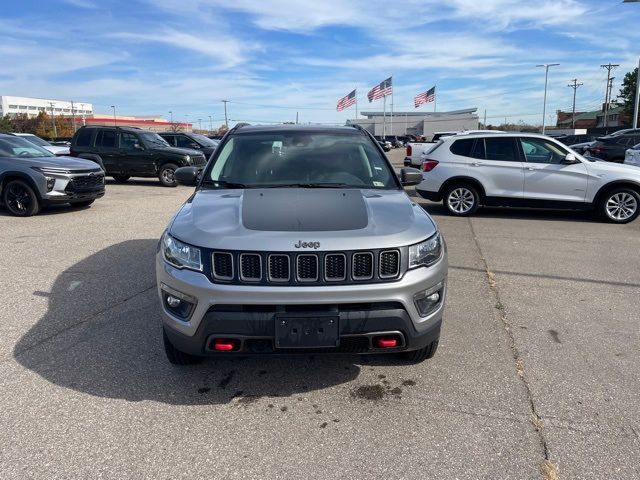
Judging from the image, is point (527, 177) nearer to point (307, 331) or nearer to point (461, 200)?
point (461, 200)

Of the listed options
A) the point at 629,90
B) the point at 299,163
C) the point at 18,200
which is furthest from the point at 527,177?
the point at 629,90

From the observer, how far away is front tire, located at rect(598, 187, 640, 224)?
388 inches

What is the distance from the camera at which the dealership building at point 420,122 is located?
318ft

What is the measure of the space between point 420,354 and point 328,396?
2.59ft

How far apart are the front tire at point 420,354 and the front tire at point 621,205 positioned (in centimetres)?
796

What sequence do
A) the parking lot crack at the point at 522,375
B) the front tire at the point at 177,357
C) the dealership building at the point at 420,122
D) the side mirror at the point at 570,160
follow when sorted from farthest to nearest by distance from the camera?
the dealership building at the point at 420,122, the side mirror at the point at 570,160, the front tire at the point at 177,357, the parking lot crack at the point at 522,375

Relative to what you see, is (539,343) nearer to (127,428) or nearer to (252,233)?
(252,233)

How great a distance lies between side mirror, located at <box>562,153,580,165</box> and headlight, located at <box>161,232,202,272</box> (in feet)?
29.1

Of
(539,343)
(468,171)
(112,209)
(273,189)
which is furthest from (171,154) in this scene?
(539,343)

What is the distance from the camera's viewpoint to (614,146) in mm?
19625

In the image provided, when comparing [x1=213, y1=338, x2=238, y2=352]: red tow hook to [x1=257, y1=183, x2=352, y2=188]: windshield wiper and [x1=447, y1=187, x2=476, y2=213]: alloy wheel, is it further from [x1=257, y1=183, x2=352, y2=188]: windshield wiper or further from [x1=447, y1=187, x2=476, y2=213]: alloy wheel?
[x1=447, y1=187, x2=476, y2=213]: alloy wheel

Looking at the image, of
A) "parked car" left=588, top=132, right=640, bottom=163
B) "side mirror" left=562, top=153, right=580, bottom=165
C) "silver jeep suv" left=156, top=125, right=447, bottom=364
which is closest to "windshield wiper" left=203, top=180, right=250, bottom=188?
"silver jeep suv" left=156, top=125, right=447, bottom=364

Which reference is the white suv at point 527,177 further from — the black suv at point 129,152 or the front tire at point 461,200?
the black suv at point 129,152

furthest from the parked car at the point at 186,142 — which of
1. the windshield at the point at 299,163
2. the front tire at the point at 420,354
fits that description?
the front tire at the point at 420,354
